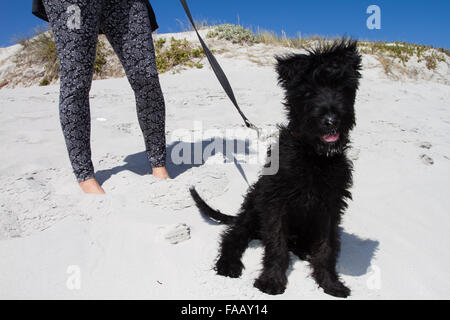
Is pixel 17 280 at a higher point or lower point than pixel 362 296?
higher

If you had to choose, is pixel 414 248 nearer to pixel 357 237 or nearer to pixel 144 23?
pixel 357 237

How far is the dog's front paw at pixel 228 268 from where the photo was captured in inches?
87.1

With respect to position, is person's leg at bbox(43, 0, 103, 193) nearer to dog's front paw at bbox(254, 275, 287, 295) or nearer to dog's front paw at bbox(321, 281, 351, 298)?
dog's front paw at bbox(254, 275, 287, 295)

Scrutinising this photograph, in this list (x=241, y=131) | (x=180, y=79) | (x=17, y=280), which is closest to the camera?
(x=17, y=280)

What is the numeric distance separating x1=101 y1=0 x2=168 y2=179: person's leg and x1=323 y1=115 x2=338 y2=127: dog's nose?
1.81m

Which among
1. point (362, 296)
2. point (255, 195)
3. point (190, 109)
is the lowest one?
point (362, 296)

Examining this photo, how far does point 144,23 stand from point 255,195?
190 cm

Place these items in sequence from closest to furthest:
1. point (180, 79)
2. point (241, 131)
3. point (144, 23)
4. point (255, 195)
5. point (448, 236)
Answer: point (255, 195)
point (448, 236)
point (144, 23)
point (241, 131)
point (180, 79)

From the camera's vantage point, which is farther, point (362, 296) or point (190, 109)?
point (190, 109)

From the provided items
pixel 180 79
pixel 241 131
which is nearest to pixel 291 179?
pixel 241 131

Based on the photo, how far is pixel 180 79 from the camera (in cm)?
777

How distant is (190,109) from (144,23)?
271 centimetres

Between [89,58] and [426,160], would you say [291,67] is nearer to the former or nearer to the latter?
[89,58]

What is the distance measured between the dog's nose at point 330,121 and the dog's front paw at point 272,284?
101cm
